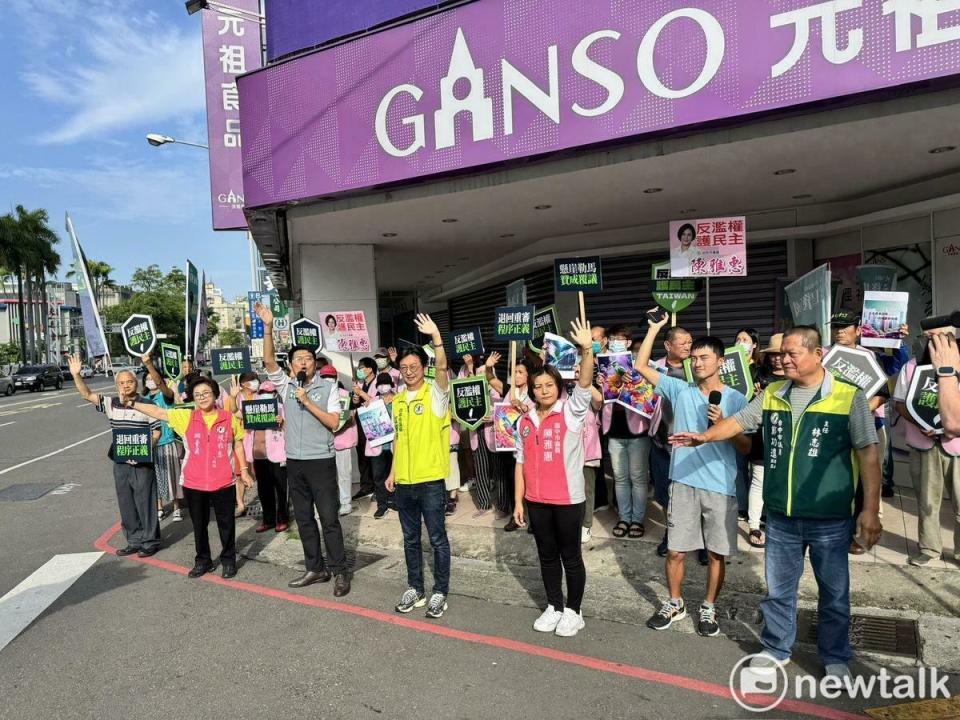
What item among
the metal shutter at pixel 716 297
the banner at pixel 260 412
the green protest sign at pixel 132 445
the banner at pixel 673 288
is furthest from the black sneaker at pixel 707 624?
the metal shutter at pixel 716 297

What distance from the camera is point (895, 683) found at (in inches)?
136

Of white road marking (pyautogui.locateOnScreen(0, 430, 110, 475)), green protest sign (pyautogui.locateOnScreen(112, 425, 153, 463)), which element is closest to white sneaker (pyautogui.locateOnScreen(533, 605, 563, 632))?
green protest sign (pyautogui.locateOnScreen(112, 425, 153, 463))

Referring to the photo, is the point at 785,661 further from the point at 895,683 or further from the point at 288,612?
the point at 288,612

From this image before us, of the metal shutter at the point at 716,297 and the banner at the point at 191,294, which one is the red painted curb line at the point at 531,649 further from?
the metal shutter at the point at 716,297

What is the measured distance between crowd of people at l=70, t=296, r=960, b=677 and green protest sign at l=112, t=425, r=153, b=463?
59 millimetres

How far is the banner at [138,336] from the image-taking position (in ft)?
22.7

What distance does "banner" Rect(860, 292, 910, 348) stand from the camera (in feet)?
17.2

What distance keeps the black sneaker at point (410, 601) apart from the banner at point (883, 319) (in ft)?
13.4

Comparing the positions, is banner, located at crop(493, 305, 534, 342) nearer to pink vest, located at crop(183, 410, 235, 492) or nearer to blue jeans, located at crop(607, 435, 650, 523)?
blue jeans, located at crop(607, 435, 650, 523)

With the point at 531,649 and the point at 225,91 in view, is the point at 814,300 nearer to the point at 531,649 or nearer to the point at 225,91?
the point at 531,649

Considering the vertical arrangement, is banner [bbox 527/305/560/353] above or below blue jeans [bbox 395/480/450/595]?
above

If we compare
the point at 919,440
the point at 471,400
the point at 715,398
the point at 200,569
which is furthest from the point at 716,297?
the point at 200,569

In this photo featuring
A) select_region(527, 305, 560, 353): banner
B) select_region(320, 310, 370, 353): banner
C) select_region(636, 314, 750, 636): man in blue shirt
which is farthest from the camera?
select_region(320, 310, 370, 353): banner

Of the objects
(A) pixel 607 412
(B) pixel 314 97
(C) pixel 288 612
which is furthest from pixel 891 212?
(C) pixel 288 612
